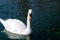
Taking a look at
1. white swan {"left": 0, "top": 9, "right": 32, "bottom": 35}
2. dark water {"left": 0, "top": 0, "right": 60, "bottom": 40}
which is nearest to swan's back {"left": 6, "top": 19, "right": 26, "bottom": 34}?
white swan {"left": 0, "top": 9, "right": 32, "bottom": 35}

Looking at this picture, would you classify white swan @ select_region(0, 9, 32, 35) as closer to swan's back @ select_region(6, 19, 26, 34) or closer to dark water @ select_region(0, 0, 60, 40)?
swan's back @ select_region(6, 19, 26, 34)

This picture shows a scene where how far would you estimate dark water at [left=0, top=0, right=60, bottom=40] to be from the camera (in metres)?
10.3

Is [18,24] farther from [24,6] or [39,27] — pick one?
[24,6]

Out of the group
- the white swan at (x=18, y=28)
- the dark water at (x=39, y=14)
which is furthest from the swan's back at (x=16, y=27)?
the dark water at (x=39, y=14)

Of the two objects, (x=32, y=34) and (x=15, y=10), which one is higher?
(x=15, y=10)

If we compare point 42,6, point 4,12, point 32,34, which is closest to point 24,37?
point 32,34

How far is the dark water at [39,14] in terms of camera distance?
33.7 feet

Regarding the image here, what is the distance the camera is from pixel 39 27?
1077 cm

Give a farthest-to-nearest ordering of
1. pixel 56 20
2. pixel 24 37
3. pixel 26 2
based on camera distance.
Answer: pixel 26 2 < pixel 56 20 < pixel 24 37

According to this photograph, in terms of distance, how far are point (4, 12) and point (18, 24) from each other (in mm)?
2307

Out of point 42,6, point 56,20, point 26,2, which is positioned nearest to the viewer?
point 56,20

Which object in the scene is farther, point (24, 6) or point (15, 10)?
point (24, 6)

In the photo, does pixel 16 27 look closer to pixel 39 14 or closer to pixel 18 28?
pixel 18 28

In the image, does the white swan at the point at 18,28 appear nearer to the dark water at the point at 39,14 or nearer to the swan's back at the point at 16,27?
the swan's back at the point at 16,27
